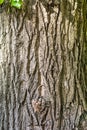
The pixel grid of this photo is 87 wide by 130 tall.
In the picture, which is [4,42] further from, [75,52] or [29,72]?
[75,52]

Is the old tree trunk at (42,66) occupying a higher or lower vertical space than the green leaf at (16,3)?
lower

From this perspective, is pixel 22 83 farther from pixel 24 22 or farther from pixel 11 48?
pixel 24 22

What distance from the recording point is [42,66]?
239 centimetres

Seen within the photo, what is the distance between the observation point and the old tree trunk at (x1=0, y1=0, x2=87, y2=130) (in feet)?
7.73

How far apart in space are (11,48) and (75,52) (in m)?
0.57

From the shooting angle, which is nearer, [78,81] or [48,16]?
[48,16]

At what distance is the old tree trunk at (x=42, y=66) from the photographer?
2.36m

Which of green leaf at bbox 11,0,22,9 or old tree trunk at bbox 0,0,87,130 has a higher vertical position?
green leaf at bbox 11,0,22,9

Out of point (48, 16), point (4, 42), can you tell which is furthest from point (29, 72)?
point (48, 16)

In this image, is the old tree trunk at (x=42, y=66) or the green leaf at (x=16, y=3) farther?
the old tree trunk at (x=42, y=66)

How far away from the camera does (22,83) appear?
95.2 inches

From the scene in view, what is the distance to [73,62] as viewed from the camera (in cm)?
247

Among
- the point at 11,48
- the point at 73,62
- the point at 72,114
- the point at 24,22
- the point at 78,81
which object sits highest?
the point at 24,22

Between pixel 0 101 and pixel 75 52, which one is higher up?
pixel 75 52
